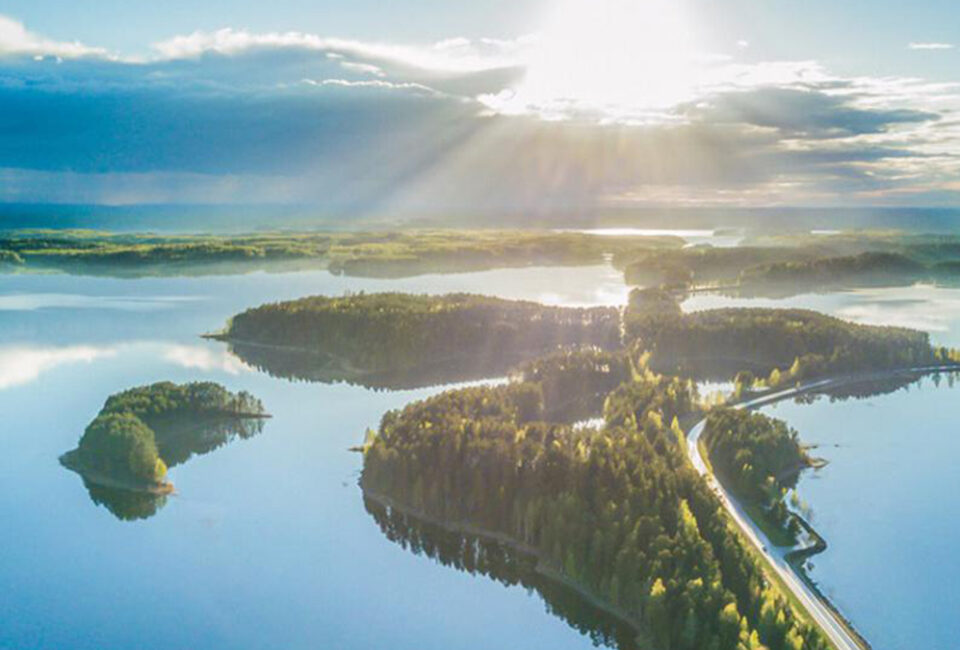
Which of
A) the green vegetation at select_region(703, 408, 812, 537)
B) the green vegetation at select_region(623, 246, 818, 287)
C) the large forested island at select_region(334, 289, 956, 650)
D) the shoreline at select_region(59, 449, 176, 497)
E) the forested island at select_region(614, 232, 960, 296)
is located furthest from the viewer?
the forested island at select_region(614, 232, 960, 296)

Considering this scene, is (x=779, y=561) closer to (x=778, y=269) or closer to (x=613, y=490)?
(x=613, y=490)

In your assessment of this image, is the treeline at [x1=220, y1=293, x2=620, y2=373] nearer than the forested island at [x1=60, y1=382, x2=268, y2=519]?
No

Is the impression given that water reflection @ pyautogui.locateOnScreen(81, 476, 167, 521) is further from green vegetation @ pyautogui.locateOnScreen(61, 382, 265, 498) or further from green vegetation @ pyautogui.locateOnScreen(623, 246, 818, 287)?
green vegetation @ pyautogui.locateOnScreen(623, 246, 818, 287)

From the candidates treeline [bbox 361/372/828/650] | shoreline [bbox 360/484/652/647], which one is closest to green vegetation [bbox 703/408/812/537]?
treeline [bbox 361/372/828/650]

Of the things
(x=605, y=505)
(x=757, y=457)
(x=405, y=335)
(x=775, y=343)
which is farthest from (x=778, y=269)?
(x=605, y=505)

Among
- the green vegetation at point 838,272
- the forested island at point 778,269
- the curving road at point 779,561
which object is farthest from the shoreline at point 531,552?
the green vegetation at point 838,272

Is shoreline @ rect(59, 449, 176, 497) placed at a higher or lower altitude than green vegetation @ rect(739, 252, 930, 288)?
lower

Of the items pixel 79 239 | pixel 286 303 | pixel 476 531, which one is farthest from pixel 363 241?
pixel 476 531

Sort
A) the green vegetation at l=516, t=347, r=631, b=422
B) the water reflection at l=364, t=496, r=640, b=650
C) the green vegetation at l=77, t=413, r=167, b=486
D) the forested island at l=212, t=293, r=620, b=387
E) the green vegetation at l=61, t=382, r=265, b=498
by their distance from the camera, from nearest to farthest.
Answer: the water reflection at l=364, t=496, r=640, b=650
the green vegetation at l=77, t=413, r=167, b=486
the green vegetation at l=61, t=382, r=265, b=498
the green vegetation at l=516, t=347, r=631, b=422
the forested island at l=212, t=293, r=620, b=387
